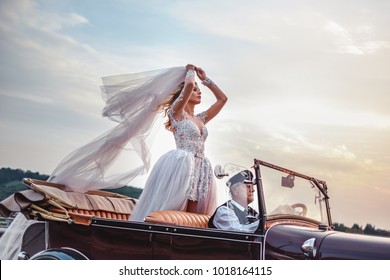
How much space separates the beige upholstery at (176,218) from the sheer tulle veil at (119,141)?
108 centimetres

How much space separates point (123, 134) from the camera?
4777 millimetres

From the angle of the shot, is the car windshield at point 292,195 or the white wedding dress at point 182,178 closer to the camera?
the car windshield at point 292,195

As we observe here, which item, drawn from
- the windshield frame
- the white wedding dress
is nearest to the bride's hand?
the white wedding dress

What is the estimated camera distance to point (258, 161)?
3445 millimetres

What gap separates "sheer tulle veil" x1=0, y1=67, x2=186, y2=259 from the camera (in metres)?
4.69

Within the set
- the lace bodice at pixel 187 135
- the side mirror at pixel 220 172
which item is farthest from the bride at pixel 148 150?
the side mirror at pixel 220 172

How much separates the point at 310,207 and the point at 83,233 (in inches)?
57.7

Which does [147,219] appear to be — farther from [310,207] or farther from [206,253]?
[310,207]

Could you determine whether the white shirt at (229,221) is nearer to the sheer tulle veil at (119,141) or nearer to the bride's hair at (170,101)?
the sheer tulle veil at (119,141)

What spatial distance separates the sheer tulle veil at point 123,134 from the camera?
4.71 meters

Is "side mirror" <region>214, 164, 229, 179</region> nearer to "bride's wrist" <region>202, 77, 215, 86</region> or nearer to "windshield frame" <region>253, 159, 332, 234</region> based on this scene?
"windshield frame" <region>253, 159, 332, 234</region>

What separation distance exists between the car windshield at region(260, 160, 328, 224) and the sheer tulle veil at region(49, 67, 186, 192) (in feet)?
5.10

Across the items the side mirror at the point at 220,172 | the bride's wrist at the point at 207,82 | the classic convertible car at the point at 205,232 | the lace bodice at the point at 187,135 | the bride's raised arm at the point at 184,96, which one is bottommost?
the classic convertible car at the point at 205,232

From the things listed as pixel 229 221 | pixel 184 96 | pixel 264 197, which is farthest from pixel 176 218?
pixel 184 96
